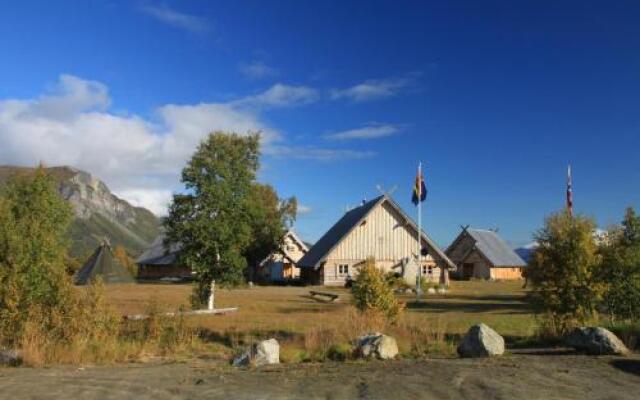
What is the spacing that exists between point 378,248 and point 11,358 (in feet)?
143

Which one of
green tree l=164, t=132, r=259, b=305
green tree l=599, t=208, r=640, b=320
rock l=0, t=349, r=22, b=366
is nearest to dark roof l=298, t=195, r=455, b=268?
green tree l=164, t=132, r=259, b=305

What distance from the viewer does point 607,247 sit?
65.3 ft

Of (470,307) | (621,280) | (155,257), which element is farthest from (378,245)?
(621,280)

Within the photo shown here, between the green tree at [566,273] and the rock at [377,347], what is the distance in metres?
5.61

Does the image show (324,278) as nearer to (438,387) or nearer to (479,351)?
(479,351)

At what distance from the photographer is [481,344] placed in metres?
15.2

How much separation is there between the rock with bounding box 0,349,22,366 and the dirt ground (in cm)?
64

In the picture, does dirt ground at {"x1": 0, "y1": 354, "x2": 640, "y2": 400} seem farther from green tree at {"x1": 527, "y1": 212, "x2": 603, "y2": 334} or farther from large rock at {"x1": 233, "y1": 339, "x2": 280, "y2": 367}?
green tree at {"x1": 527, "y1": 212, "x2": 603, "y2": 334}

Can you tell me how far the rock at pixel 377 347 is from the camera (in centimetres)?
1530

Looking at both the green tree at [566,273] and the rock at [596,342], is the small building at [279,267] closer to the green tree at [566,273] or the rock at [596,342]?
the green tree at [566,273]

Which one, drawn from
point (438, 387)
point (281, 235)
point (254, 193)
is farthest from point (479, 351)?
point (281, 235)

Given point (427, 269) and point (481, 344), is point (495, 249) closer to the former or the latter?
point (427, 269)

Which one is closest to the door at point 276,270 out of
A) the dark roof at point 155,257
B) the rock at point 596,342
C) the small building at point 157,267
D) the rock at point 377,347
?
the small building at point 157,267

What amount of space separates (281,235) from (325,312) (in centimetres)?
3967
